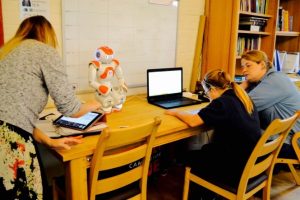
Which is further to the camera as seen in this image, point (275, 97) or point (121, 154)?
point (275, 97)

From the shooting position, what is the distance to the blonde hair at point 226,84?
179 cm

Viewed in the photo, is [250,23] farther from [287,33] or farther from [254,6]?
[287,33]

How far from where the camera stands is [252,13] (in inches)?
121

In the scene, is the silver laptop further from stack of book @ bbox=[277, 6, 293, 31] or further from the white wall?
stack of book @ bbox=[277, 6, 293, 31]

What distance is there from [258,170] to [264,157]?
13 centimetres

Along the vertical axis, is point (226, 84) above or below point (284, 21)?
below

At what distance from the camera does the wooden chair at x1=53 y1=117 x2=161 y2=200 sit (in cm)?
137

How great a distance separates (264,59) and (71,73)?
4.83 ft

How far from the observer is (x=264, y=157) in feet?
6.16

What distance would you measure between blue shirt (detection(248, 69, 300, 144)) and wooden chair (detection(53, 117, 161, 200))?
1017 mm

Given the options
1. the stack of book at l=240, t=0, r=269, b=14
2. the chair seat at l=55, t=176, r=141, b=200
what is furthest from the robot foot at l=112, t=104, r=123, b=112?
the stack of book at l=240, t=0, r=269, b=14

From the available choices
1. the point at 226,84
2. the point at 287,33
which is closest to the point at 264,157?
the point at 226,84

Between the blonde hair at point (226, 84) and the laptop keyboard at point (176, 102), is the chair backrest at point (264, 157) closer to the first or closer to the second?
the blonde hair at point (226, 84)

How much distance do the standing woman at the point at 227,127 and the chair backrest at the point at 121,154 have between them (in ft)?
1.43
